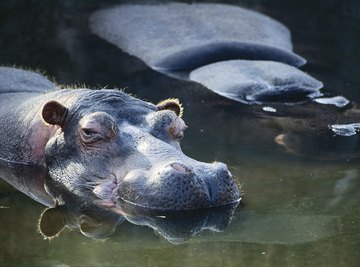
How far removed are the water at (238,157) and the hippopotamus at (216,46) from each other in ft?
0.67

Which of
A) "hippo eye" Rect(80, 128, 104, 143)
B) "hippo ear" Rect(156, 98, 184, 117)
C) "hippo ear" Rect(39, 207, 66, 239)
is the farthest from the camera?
"hippo ear" Rect(156, 98, 184, 117)

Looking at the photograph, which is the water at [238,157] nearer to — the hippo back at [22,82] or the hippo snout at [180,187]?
the hippo snout at [180,187]

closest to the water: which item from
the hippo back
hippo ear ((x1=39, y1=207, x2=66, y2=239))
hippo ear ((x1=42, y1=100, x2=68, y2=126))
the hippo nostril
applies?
hippo ear ((x1=39, y1=207, x2=66, y2=239))

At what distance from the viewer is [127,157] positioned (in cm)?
673

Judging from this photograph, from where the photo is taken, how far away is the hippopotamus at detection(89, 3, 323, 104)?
10281 millimetres

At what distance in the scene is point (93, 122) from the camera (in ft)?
22.8

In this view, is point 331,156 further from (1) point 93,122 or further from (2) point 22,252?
(2) point 22,252

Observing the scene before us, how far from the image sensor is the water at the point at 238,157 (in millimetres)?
5730

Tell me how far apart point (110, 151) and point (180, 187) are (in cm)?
76

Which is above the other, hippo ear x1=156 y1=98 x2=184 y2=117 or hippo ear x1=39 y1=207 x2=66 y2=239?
hippo ear x1=156 y1=98 x2=184 y2=117

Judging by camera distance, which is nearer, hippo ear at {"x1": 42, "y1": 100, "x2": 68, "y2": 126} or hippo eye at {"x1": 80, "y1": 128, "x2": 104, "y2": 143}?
hippo eye at {"x1": 80, "y1": 128, "x2": 104, "y2": 143}

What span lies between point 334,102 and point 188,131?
1.90m

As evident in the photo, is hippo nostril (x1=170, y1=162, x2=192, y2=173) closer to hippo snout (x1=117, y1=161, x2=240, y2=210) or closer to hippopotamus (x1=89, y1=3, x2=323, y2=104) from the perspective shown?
hippo snout (x1=117, y1=161, x2=240, y2=210)

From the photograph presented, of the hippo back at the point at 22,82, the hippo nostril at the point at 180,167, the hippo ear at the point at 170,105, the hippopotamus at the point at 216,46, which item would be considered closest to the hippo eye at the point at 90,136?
the hippo ear at the point at 170,105
